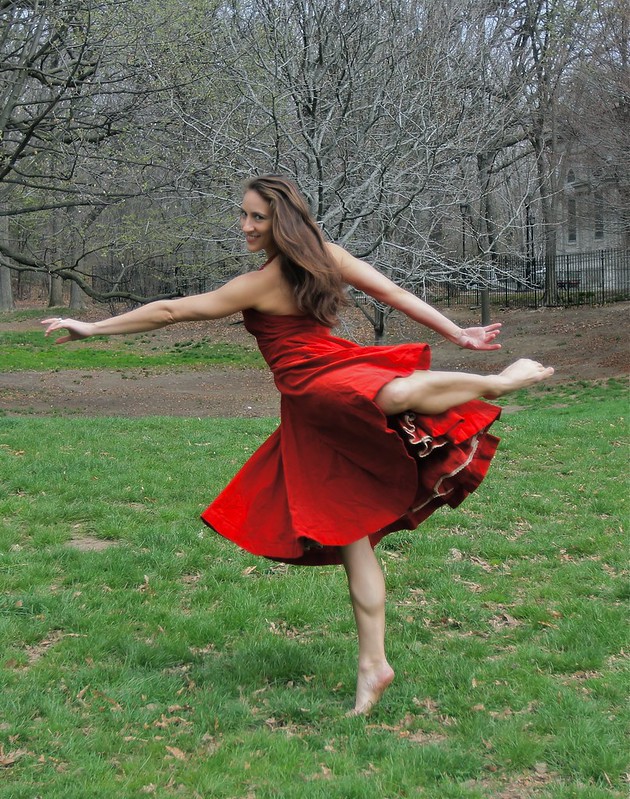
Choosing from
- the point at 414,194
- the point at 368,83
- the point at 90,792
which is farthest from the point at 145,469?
the point at 368,83

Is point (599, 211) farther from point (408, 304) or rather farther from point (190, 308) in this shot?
point (190, 308)

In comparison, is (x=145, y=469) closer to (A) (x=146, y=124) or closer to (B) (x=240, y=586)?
(B) (x=240, y=586)

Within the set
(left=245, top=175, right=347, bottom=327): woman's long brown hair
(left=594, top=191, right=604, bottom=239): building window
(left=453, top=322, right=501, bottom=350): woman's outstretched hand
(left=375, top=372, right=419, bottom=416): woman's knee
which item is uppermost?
(left=594, top=191, right=604, bottom=239): building window

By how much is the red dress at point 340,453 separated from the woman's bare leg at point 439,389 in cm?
5

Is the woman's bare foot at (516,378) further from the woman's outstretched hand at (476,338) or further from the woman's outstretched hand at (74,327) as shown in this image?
the woman's outstretched hand at (74,327)

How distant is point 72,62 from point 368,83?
4.53m

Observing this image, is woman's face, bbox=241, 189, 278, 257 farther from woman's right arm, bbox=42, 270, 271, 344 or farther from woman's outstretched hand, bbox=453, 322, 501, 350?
woman's outstretched hand, bbox=453, 322, 501, 350

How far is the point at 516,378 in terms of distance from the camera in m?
3.53

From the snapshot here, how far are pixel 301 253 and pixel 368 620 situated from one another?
1.60m

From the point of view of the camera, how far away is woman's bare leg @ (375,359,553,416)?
346cm

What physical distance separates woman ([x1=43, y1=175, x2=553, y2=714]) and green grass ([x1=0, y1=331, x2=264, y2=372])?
19.1m

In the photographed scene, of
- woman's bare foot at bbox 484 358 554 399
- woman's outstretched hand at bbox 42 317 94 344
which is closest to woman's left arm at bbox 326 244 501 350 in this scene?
woman's bare foot at bbox 484 358 554 399

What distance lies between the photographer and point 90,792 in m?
3.06

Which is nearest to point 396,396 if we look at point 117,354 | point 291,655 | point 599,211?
point 291,655
